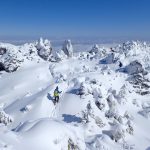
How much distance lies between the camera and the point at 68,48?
8381 cm

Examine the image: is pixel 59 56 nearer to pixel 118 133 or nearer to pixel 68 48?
pixel 68 48

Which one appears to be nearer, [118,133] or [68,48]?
[118,133]

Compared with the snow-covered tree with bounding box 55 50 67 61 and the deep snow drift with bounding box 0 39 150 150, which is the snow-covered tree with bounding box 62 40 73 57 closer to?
A: the snow-covered tree with bounding box 55 50 67 61

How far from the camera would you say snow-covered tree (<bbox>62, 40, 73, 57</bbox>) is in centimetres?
8311

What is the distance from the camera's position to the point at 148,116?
4691 cm

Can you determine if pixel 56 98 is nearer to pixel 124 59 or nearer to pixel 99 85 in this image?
pixel 99 85

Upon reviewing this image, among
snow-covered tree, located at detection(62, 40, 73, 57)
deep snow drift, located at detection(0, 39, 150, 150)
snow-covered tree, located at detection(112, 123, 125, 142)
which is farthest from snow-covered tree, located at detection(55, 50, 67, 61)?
snow-covered tree, located at detection(112, 123, 125, 142)

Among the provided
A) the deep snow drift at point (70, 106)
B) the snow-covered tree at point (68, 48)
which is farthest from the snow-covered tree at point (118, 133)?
the snow-covered tree at point (68, 48)

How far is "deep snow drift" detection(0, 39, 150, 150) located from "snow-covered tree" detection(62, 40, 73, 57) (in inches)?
452

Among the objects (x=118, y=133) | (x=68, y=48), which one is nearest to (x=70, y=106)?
(x=118, y=133)

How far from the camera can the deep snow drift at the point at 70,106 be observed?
23562mm

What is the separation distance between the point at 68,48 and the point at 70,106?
1580 inches

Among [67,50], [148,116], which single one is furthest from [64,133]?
[67,50]

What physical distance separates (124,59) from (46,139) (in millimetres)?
53916
